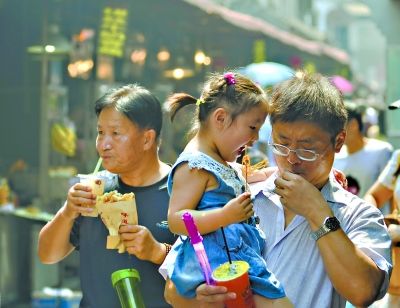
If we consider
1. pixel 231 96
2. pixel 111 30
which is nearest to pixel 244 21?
pixel 111 30

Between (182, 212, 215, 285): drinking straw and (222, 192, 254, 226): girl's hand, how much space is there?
13 cm

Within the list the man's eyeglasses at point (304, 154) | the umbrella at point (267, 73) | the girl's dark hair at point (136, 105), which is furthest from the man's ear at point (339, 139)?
the umbrella at point (267, 73)

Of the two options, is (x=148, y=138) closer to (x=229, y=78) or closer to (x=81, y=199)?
(x=81, y=199)

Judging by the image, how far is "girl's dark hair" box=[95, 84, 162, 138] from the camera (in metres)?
5.23

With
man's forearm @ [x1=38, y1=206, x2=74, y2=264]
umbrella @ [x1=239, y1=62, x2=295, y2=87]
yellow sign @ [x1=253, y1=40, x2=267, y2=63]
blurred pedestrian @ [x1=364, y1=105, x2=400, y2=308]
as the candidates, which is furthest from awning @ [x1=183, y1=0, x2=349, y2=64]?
man's forearm @ [x1=38, y1=206, x2=74, y2=264]

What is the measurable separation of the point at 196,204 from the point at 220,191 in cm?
13

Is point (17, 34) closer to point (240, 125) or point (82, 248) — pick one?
point (82, 248)

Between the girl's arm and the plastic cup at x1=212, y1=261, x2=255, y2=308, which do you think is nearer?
the plastic cup at x1=212, y1=261, x2=255, y2=308

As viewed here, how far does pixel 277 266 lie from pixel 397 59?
320 inches

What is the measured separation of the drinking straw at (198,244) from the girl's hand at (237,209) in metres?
0.13

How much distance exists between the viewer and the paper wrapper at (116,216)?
478cm

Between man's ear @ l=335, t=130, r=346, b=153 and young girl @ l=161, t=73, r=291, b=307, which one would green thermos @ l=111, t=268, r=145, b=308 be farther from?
man's ear @ l=335, t=130, r=346, b=153

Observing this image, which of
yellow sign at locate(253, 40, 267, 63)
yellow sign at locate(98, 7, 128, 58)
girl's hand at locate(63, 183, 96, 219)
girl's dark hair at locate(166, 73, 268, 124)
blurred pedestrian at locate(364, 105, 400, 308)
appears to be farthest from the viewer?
yellow sign at locate(253, 40, 267, 63)

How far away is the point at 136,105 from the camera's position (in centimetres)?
526
